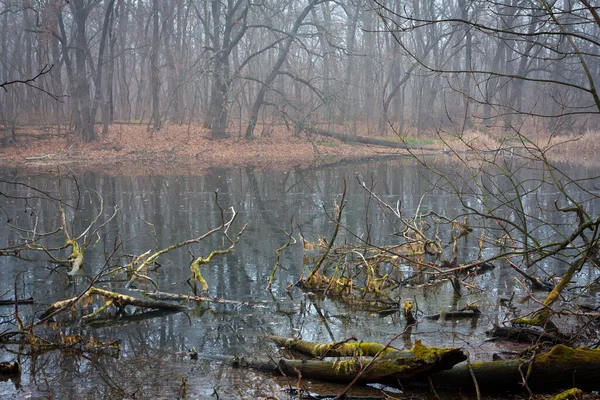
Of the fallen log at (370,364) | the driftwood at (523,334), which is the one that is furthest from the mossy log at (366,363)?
the driftwood at (523,334)

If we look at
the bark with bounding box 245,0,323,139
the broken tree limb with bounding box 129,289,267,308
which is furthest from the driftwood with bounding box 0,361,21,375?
the bark with bounding box 245,0,323,139

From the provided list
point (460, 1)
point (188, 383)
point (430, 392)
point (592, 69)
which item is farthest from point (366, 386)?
point (592, 69)

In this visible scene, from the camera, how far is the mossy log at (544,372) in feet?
16.3

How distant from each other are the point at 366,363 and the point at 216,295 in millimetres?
4054

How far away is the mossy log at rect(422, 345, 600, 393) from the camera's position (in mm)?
4980

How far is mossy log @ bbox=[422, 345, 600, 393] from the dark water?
105cm

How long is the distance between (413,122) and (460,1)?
27.9 ft

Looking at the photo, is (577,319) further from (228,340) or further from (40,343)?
(40,343)

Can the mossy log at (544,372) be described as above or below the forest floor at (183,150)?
below

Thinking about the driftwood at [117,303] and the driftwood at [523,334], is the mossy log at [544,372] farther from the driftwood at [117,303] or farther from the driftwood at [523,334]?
the driftwood at [117,303]

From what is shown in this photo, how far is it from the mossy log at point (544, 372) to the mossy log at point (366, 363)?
25 centimetres

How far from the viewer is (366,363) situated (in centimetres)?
542

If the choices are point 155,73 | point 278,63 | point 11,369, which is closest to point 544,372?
point 11,369

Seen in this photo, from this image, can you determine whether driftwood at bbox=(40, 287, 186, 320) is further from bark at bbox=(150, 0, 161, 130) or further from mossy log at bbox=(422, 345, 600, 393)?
bark at bbox=(150, 0, 161, 130)
